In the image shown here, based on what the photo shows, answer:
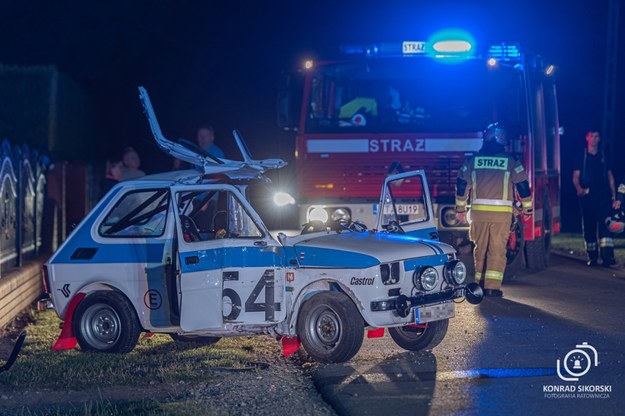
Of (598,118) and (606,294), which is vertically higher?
(598,118)

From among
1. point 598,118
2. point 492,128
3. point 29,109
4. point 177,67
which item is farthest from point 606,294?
point 177,67

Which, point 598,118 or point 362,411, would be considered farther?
point 598,118

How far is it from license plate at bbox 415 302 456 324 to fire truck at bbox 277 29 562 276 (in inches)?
206

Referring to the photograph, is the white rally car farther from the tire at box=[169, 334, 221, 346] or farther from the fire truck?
the fire truck

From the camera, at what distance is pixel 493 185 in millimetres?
12000

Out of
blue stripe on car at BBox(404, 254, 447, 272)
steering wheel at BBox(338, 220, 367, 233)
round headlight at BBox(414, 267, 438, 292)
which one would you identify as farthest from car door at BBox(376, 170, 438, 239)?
round headlight at BBox(414, 267, 438, 292)

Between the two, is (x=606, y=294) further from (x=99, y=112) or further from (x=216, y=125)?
(x=216, y=125)

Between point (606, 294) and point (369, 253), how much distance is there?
5.04m

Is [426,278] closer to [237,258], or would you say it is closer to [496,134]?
[237,258]

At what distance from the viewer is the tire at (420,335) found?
28.5ft

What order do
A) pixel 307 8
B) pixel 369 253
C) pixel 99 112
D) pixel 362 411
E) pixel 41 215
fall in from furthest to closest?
pixel 307 8
pixel 99 112
pixel 41 215
pixel 369 253
pixel 362 411

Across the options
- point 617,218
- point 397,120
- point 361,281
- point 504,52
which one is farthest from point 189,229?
point 617,218

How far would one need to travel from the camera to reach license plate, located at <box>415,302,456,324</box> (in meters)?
8.21

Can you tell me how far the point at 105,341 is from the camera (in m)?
9.02
